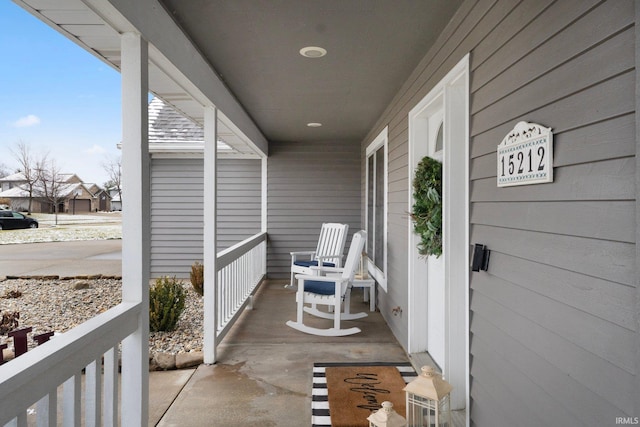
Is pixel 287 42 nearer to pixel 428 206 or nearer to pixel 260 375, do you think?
pixel 428 206

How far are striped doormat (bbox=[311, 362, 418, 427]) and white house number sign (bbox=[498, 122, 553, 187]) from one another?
1.80 m

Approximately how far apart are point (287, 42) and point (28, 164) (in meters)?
1.84

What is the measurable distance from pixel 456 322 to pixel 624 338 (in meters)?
1.49

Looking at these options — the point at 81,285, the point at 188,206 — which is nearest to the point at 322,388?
the point at 81,285

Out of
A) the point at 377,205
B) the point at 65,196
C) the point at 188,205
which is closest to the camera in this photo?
the point at 65,196

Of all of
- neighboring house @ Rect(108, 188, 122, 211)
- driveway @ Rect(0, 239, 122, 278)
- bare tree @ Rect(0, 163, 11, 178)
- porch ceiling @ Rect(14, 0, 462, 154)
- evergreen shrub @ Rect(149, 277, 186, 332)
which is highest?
porch ceiling @ Rect(14, 0, 462, 154)

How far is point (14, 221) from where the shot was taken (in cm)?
159

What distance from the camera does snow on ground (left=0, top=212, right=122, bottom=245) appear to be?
1.67 m

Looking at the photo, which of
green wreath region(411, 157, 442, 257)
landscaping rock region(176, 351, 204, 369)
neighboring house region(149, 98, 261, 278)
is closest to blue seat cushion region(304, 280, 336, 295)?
landscaping rock region(176, 351, 204, 369)

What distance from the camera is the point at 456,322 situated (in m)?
2.57

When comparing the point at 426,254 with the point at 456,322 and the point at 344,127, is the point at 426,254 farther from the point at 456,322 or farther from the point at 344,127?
the point at 344,127

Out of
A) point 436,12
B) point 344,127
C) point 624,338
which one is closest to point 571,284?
point 624,338

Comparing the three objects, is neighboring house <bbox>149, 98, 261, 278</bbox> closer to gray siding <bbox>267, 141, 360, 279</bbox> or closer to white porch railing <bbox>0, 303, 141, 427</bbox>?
gray siding <bbox>267, 141, 360, 279</bbox>

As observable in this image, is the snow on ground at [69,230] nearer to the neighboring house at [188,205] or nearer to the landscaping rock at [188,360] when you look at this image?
the landscaping rock at [188,360]
